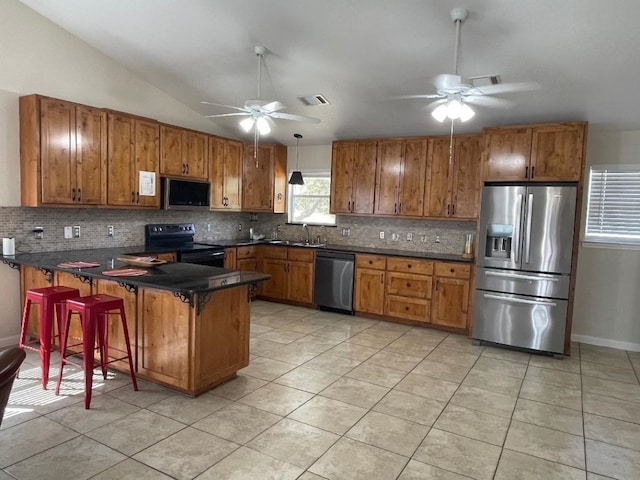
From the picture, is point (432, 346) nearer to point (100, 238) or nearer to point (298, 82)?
point (298, 82)

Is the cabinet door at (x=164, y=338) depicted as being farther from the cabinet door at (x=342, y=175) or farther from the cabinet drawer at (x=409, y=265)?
the cabinet door at (x=342, y=175)

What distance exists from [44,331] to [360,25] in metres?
3.62

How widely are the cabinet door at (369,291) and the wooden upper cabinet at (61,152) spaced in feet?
11.1

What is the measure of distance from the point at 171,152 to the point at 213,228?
62.8 inches

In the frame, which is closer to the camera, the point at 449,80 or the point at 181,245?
the point at 449,80

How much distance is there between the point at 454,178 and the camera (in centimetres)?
541

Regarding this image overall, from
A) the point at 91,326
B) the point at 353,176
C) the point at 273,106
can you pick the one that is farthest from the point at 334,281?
the point at 91,326

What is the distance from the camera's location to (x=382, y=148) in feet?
19.4

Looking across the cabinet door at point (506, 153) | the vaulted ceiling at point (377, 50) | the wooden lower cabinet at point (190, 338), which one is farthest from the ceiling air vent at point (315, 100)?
the wooden lower cabinet at point (190, 338)

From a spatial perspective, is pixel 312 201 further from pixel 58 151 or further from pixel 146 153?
pixel 58 151

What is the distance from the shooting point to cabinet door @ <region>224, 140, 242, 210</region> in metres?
6.27

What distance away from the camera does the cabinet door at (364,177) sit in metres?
5.98

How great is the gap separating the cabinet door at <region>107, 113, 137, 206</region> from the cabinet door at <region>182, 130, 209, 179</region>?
79 cm

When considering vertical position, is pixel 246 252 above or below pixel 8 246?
below
